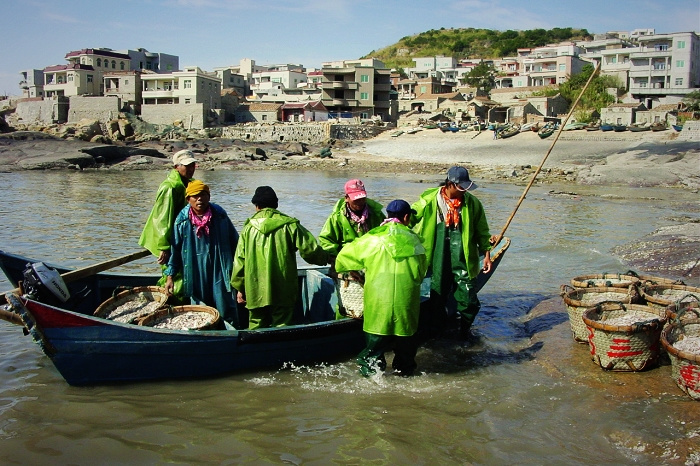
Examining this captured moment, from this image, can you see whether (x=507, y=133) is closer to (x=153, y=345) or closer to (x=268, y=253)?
(x=268, y=253)

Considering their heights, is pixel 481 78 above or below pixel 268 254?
above

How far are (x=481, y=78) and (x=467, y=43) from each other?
2029 inches

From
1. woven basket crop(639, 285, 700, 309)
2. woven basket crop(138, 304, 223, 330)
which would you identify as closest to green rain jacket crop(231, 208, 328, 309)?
woven basket crop(138, 304, 223, 330)

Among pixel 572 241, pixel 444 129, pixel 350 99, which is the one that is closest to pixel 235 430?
pixel 572 241

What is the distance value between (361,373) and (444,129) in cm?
4621

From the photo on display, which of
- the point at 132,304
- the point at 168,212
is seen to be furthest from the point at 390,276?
the point at 132,304

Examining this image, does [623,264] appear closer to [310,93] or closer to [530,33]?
[310,93]

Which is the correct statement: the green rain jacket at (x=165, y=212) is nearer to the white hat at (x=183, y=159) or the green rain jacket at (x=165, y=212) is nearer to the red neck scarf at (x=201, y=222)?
the white hat at (x=183, y=159)

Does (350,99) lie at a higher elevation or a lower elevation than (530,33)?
lower

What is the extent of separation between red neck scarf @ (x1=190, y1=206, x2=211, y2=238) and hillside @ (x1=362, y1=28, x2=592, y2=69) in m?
121

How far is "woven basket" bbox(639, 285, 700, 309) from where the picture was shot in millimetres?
6409

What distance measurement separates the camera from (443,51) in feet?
429

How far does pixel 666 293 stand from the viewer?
6.73 m

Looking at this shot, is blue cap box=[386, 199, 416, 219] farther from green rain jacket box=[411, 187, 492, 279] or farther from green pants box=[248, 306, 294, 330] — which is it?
green pants box=[248, 306, 294, 330]
